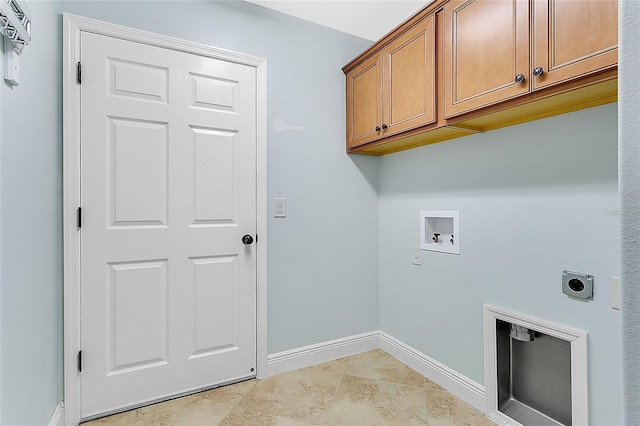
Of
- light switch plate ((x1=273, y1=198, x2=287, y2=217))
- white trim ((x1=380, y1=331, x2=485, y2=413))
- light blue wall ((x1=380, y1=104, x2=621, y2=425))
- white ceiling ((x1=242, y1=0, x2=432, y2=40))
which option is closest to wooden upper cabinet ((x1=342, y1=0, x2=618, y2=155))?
light blue wall ((x1=380, y1=104, x2=621, y2=425))

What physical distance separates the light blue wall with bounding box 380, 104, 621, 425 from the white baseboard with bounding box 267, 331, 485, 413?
61 mm

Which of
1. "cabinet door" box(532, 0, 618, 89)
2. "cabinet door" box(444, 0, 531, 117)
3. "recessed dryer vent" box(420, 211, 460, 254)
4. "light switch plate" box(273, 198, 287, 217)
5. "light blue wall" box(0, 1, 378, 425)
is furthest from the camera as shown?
"light switch plate" box(273, 198, 287, 217)

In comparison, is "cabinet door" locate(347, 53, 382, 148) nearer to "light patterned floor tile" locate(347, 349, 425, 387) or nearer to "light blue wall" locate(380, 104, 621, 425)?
"light blue wall" locate(380, 104, 621, 425)

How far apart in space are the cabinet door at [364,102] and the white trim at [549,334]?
1.25m

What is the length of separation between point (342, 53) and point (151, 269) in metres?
1.92

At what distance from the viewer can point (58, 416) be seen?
5.26ft

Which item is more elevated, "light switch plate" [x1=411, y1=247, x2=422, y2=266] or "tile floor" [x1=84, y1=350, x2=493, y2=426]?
"light switch plate" [x1=411, y1=247, x2=422, y2=266]

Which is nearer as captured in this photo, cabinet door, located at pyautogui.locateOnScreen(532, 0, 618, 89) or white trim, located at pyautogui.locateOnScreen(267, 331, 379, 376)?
cabinet door, located at pyautogui.locateOnScreen(532, 0, 618, 89)

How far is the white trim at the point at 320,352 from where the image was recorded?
7.18 feet

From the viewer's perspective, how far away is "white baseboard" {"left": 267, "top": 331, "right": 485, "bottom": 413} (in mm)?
1852

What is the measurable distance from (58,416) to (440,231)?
2247 mm

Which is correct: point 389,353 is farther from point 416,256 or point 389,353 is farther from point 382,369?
point 416,256

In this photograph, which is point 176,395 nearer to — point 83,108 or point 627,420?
point 83,108

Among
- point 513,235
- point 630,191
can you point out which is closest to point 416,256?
point 513,235
